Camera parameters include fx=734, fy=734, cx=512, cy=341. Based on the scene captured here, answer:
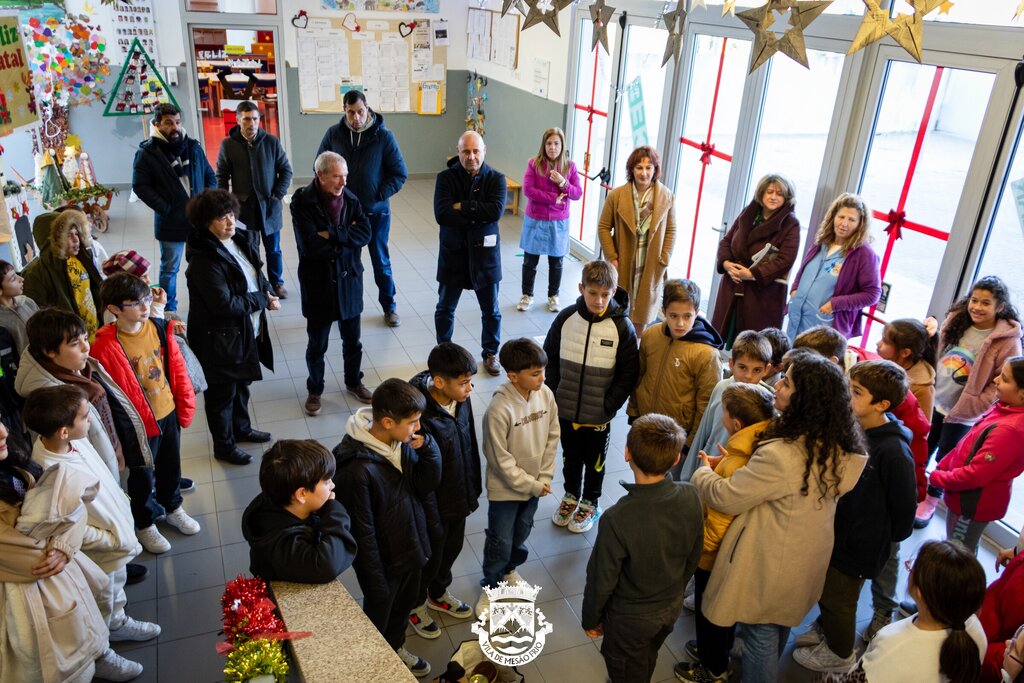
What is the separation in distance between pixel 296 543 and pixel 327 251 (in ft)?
8.58

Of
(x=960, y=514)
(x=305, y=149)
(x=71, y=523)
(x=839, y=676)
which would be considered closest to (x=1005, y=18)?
(x=960, y=514)

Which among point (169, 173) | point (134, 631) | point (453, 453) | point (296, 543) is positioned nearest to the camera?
point (296, 543)

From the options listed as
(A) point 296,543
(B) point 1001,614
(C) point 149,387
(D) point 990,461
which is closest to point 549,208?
(C) point 149,387

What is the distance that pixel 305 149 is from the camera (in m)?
9.89

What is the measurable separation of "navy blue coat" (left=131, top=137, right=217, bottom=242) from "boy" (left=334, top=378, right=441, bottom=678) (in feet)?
12.2

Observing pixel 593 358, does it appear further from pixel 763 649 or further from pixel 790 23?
pixel 790 23

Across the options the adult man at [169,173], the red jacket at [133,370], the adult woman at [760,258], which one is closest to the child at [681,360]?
the adult woman at [760,258]

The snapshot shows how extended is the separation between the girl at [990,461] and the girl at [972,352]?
41cm

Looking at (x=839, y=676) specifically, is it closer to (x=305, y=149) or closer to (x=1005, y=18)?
(x=1005, y=18)

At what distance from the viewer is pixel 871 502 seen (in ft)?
8.31

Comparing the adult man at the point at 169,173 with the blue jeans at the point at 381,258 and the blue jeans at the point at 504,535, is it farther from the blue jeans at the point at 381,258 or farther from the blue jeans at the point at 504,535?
the blue jeans at the point at 504,535

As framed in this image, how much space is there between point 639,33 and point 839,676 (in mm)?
5521

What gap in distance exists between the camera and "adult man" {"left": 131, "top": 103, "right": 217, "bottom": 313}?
17.5ft

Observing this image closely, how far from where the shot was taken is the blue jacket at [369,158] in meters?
5.66
